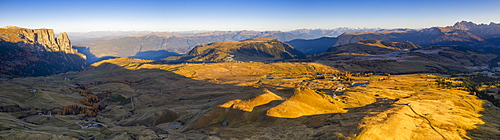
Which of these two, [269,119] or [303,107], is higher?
[303,107]

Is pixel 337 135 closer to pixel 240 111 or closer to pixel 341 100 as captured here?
pixel 240 111

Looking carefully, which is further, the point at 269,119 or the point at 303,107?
the point at 303,107

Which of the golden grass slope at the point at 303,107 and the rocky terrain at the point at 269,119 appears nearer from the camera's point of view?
the rocky terrain at the point at 269,119

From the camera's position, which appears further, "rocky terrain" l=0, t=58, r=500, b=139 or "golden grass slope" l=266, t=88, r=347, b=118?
"golden grass slope" l=266, t=88, r=347, b=118

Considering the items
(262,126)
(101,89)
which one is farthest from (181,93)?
(262,126)

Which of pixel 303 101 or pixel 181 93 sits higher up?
pixel 303 101

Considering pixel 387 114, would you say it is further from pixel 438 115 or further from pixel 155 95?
pixel 155 95

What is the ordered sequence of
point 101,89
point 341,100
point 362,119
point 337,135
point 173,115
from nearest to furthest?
1. point 337,135
2. point 362,119
3. point 173,115
4. point 341,100
5. point 101,89

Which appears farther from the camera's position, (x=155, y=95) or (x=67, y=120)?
(x=155, y=95)

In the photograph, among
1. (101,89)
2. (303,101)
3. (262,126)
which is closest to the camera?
(262,126)
